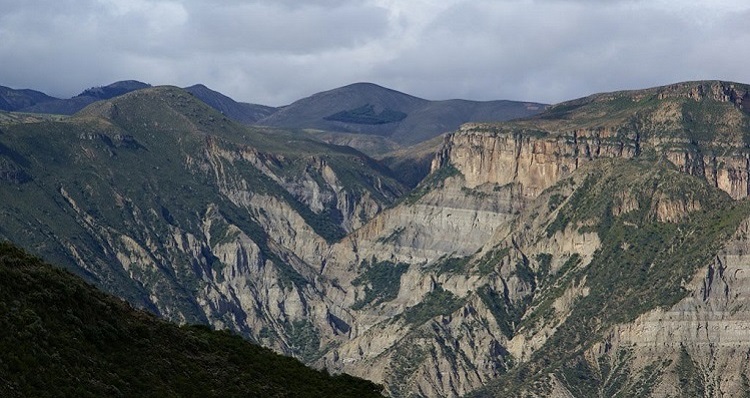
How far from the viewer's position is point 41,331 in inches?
3821

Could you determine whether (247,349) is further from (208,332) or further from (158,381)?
(158,381)

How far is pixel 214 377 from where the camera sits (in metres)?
111

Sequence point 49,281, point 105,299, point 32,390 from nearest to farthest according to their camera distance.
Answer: point 32,390 → point 49,281 → point 105,299

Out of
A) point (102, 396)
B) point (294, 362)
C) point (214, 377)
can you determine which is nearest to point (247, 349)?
point (294, 362)

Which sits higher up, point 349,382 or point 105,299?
point 105,299

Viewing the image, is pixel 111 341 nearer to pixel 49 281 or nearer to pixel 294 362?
pixel 49 281

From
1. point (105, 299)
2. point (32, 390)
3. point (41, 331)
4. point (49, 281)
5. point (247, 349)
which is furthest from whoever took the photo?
point (247, 349)

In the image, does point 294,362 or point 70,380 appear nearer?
point 70,380

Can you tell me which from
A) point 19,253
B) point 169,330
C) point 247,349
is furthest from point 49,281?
point 247,349

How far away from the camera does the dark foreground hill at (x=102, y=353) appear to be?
3711 inches

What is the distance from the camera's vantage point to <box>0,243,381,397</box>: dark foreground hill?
9425cm

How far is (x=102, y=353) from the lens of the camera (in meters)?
102

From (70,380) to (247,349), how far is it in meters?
29.8

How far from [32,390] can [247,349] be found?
34478mm
